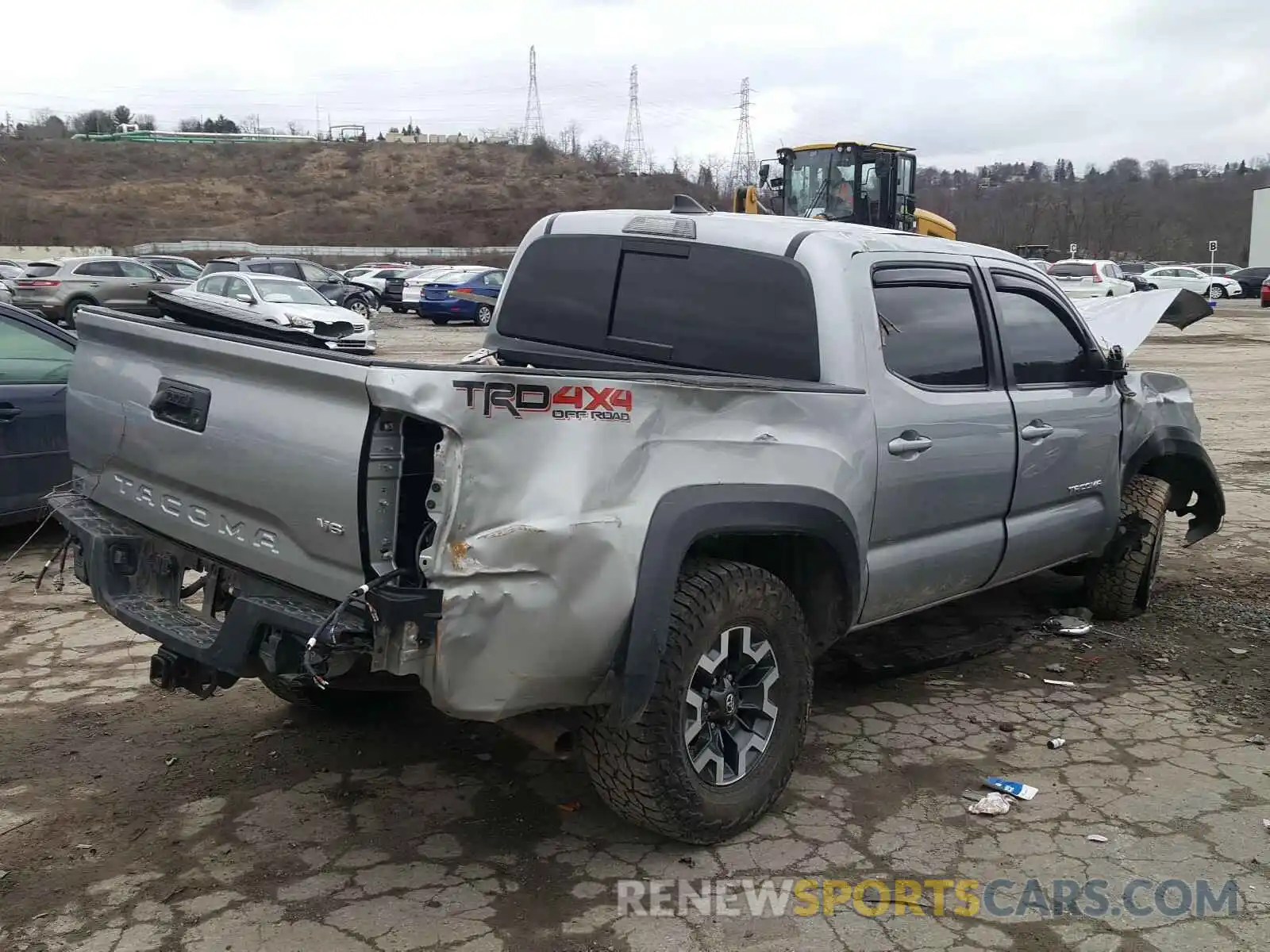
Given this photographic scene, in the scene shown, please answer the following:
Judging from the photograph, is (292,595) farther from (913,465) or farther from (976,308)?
(976,308)

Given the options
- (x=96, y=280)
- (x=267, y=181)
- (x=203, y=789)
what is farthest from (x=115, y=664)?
(x=267, y=181)

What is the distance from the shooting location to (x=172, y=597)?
3627 millimetres

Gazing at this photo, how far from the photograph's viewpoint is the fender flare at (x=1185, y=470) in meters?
5.79

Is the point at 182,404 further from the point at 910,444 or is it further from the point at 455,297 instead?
the point at 455,297

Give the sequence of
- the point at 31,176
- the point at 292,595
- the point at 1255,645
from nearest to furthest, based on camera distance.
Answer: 1. the point at 292,595
2. the point at 1255,645
3. the point at 31,176

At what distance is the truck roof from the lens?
4090 mm

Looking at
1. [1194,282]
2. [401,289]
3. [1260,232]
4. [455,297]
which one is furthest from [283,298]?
[1260,232]

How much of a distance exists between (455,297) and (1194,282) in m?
30.3

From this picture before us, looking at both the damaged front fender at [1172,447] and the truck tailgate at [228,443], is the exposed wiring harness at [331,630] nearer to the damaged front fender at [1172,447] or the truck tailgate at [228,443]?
the truck tailgate at [228,443]

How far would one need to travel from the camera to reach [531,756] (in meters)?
4.22

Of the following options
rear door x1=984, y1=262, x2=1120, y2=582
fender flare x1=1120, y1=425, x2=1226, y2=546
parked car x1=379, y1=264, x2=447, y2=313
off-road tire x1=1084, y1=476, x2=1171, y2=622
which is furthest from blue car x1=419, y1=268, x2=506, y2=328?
rear door x1=984, y1=262, x2=1120, y2=582

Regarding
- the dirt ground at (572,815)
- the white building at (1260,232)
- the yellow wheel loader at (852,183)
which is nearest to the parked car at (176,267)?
the yellow wheel loader at (852,183)

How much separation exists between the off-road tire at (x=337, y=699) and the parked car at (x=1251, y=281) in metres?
51.4

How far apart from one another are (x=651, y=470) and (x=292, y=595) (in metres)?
1.07
